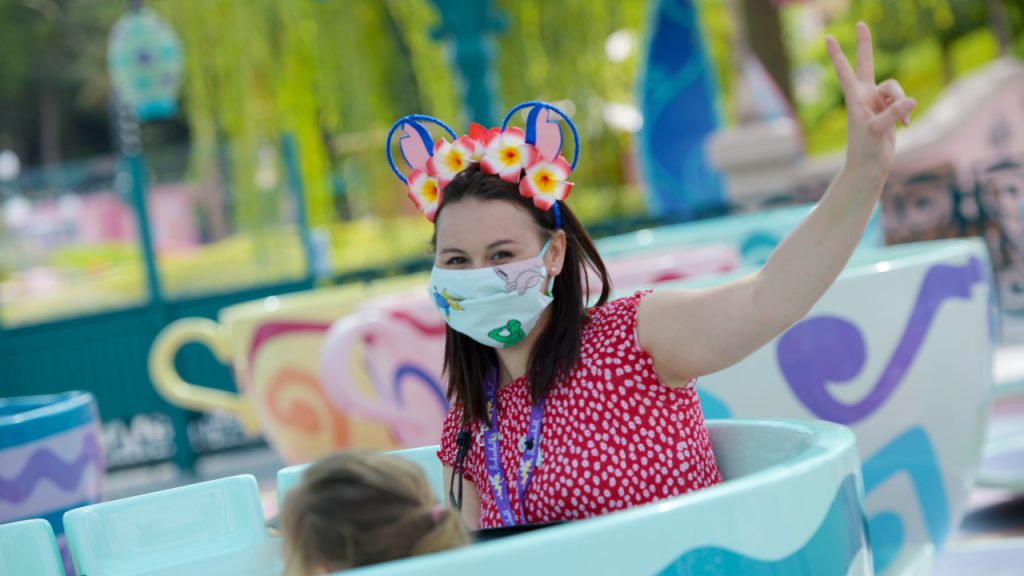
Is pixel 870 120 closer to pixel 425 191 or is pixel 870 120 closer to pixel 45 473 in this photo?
pixel 425 191

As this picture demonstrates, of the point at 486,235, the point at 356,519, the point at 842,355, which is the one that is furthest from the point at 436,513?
the point at 842,355

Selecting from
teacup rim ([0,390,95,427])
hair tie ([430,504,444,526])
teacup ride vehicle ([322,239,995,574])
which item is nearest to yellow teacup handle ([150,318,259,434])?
teacup rim ([0,390,95,427])

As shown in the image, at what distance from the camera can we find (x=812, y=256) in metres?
1.38

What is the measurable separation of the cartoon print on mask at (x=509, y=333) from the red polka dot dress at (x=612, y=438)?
0.22ft

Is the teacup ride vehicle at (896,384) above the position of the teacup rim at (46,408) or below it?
below

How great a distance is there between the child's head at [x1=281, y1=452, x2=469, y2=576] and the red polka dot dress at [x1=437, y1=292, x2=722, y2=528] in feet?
1.28

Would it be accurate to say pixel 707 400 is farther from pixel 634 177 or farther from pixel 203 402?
pixel 634 177

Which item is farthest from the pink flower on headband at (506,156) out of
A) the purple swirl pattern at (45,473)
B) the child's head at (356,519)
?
the purple swirl pattern at (45,473)

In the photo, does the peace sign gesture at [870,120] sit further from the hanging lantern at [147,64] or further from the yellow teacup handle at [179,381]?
the hanging lantern at [147,64]

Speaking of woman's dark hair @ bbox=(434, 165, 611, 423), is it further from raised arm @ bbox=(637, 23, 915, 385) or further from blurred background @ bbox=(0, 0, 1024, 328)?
blurred background @ bbox=(0, 0, 1024, 328)

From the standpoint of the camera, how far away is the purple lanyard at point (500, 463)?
1624 mm

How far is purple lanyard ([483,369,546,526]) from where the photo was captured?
162 centimetres

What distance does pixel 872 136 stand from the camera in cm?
133

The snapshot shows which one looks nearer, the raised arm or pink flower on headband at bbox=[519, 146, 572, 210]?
the raised arm
